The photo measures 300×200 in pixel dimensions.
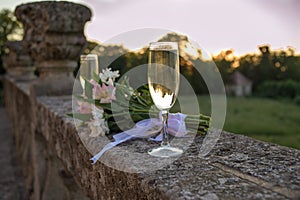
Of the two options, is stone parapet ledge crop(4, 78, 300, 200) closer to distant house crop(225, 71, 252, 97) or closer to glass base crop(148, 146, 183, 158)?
glass base crop(148, 146, 183, 158)

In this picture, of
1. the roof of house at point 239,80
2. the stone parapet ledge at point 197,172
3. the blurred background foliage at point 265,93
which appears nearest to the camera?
the stone parapet ledge at point 197,172

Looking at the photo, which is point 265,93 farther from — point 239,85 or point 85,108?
point 85,108

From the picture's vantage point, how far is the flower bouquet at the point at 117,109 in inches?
53.7

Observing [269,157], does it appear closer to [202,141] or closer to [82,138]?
[202,141]

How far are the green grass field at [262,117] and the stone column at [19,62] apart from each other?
1882cm

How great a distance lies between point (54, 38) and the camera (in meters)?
2.69

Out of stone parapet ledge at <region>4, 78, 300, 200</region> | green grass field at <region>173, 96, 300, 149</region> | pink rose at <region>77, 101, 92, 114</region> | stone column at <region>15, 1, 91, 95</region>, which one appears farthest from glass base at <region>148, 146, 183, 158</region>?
green grass field at <region>173, 96, 300, 149</region>

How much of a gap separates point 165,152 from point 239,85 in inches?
823

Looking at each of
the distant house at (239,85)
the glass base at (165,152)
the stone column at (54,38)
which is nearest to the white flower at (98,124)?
the glass base at (165,152)

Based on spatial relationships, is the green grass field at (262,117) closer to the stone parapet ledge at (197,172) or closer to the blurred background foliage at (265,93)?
the blurred background foliage at (265,93)

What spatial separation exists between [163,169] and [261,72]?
55.6 ft

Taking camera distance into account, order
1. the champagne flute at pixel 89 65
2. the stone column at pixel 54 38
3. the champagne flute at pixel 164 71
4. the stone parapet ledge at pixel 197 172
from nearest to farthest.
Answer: the stone parapet ledge at pixel 197 172
the champagne flute at pixel 164 71
the champagne flute at pixel 89 65
the stone column at pixel 54 38

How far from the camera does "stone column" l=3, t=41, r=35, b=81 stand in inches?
246

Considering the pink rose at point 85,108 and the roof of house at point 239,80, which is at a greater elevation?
the pink rose at point 85,108
